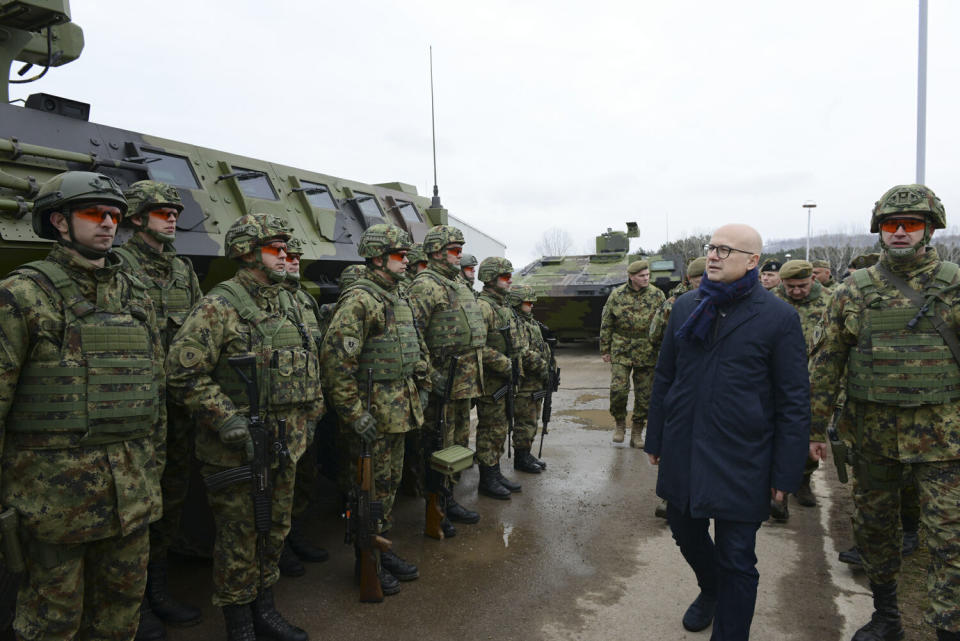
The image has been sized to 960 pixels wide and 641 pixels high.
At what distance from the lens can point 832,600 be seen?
3.64 m

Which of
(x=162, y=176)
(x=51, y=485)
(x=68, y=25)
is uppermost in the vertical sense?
(x=68, y=25)

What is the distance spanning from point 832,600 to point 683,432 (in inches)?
62.2

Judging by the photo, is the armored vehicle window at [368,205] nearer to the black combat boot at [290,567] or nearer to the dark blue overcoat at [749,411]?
the black combat boot at [290,567]

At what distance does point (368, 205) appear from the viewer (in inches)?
309

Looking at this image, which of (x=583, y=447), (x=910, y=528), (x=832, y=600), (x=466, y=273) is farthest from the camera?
(x=583, y=447)

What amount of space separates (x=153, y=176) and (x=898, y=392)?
17.6ft

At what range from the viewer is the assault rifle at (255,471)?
300 centimetres

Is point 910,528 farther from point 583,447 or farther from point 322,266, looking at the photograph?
point 322,266

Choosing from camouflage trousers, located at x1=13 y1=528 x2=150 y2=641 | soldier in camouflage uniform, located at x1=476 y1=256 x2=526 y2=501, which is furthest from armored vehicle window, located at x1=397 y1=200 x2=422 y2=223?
camouflage trousers, located at x1=13 y1=528 x2=150 y2=641

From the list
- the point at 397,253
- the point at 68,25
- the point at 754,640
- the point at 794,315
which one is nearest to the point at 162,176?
the point at 68,25

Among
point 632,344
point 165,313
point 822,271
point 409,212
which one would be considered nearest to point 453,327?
point 165,313

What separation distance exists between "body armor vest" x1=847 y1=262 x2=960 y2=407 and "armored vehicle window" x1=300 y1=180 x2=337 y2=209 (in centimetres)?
536

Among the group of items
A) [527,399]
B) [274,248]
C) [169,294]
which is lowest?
[527,399]

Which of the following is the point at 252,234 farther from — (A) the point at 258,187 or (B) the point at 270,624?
(A) the point at 258,187
